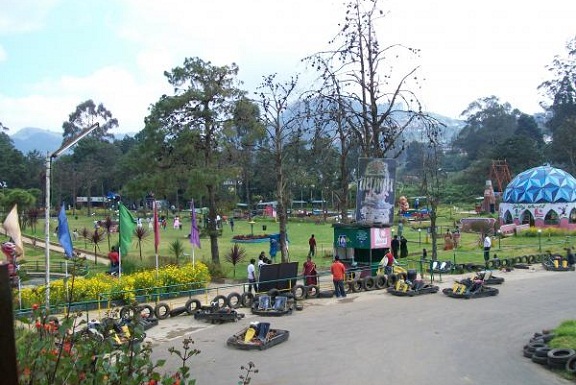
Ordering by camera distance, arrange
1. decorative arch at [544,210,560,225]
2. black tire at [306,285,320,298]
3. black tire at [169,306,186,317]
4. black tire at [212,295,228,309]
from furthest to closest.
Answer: decorative arch at [544,210,560,225] < black tire at [306,285,320,298] < black tire at [212,295,228,309] < black tire at [169,306,186,317]

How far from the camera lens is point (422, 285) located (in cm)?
2045

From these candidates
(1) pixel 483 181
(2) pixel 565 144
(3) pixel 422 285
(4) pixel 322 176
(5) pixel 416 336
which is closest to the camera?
(5) pixel 416 336

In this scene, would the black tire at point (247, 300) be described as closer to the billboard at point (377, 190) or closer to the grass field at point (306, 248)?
the grass field at point (306, 248)

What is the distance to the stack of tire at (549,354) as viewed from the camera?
37.7 feet

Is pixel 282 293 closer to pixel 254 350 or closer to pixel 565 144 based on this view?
pixel 254 350

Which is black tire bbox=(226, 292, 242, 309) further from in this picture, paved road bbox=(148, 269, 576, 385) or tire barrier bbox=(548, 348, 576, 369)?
tire barrier bbox=(548, 348, 576, 369)

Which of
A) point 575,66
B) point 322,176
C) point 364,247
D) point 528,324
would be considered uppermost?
point 575,66

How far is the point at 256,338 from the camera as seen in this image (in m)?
13.5

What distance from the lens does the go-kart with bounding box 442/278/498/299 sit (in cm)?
1942

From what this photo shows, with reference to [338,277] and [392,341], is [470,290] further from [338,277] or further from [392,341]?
[392,341]

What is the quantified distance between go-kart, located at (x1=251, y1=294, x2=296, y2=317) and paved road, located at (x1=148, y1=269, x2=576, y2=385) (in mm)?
344

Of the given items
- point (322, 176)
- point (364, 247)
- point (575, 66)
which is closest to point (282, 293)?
point (364, 247)

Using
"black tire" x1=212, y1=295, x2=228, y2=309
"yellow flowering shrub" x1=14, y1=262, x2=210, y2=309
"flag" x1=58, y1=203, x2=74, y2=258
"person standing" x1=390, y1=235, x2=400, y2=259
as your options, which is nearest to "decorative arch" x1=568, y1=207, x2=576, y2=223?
"person standing" x1=390, y1=235, x2=400, y2=259

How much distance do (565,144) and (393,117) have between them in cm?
6366
